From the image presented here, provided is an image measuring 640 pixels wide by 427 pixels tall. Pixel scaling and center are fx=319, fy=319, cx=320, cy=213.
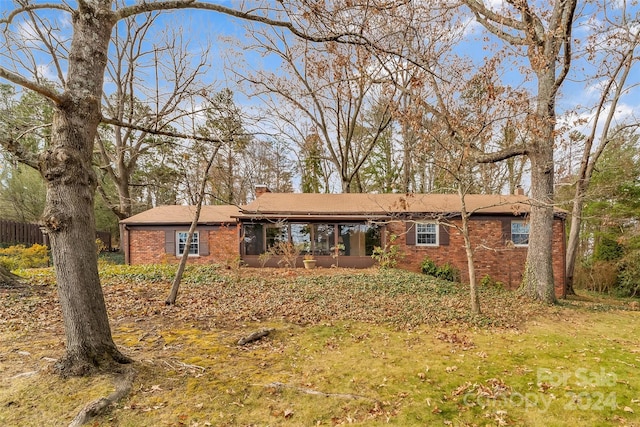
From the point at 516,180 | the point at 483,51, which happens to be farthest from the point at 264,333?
the point at 516,180

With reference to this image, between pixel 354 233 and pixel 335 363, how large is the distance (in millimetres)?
10565

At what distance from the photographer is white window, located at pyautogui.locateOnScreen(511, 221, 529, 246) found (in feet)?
45.7

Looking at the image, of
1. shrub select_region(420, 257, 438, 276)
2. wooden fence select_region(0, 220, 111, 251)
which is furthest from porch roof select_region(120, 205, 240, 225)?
shrub select_region(420, 257, 438, 276)

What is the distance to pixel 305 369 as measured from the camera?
13.5 ft

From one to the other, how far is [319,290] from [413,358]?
15.1 ft

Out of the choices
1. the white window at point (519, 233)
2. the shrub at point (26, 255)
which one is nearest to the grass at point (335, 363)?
the white window at point (519, 233)

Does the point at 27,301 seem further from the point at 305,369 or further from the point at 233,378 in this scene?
the point at 305,369

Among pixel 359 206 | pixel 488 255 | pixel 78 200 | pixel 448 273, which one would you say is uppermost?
pixel 359 206

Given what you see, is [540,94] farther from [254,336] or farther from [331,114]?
[331,114]

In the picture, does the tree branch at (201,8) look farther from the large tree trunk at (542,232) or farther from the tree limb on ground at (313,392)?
the large tree trunk at (542,232)

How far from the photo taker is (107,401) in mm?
2982

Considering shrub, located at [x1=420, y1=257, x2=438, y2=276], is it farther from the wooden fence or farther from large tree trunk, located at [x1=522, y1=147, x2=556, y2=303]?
the wooden fence

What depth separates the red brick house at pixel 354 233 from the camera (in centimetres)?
1377

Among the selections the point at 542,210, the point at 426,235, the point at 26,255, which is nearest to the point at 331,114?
the point at 426,235
